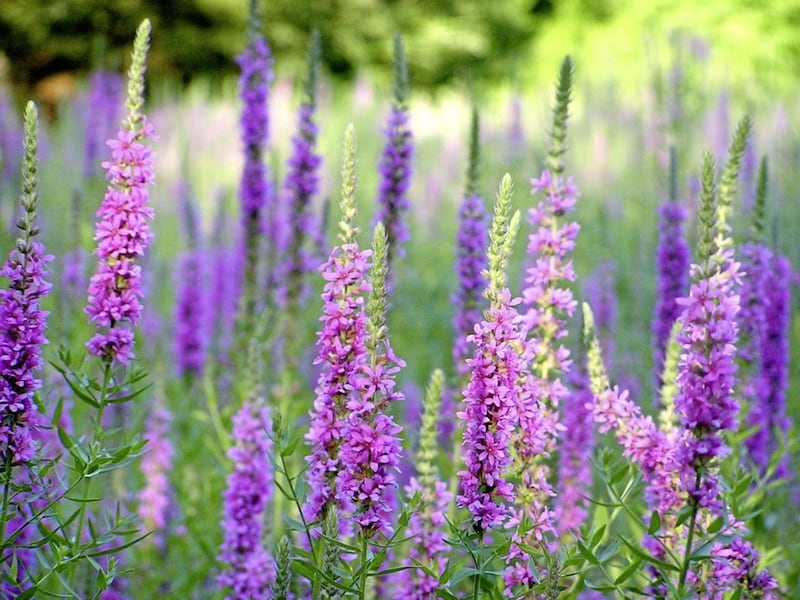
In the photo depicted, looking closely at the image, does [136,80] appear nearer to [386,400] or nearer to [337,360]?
[337,360]

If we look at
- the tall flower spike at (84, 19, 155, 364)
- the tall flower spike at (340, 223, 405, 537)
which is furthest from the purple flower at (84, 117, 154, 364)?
the tall flower spike at (340, 223, 405, 537)

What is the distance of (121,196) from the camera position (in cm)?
204

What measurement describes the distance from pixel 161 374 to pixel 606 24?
21020 millimetres

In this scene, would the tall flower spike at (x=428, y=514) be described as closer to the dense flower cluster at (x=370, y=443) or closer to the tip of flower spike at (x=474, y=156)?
the dense flower cluster at (x=370, y=443)

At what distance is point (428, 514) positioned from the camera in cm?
233

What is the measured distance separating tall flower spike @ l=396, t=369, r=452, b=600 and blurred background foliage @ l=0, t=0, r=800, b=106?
17.6 meters

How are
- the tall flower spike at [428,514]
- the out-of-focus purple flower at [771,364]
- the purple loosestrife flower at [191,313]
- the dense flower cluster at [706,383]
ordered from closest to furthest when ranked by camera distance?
the dense flower cluster at [706,383], the tall flower spike at [428,514], the out-of-focus purple flower at [771,364], the purple loosestrife flower at [191,313]

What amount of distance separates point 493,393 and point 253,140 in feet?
9.63

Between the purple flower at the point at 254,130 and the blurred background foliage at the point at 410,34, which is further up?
the blurred background foliage at the point at 410,34

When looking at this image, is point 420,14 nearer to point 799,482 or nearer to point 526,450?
point 799,482

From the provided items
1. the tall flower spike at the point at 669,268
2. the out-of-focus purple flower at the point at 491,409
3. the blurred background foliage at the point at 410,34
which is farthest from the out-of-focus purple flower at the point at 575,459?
the blurred background foliage at the point at 410,34

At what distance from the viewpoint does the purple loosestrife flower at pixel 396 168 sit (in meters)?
3.74

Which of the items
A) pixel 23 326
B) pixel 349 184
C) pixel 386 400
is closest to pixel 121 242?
pixel 23 326

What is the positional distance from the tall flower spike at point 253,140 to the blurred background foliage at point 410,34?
15.5 m
